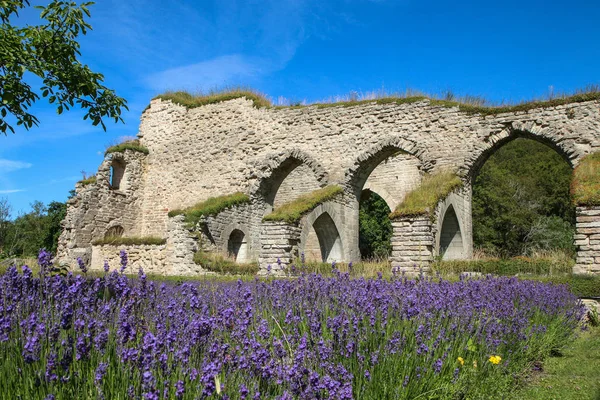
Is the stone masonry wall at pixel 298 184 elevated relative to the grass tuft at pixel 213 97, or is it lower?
lower

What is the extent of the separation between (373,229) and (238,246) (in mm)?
9298

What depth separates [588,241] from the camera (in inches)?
385

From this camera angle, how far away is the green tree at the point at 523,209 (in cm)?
2616

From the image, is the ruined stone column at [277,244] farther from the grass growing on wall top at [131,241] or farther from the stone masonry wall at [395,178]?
the stone masonry wall at [395,178]

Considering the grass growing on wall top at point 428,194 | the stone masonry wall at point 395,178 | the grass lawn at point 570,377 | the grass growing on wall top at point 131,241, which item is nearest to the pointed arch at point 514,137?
the grass growing on wall top at point 428,194

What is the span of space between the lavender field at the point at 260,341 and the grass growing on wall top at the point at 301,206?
7201mm

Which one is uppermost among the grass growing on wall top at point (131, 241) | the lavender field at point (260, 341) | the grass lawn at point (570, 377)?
the grass growing on wall top at point (131, 241)

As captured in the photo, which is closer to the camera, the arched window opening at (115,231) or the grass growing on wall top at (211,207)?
the grass growing on wall top at (211,207)

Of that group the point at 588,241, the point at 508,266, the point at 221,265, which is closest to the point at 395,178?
the point at 221,265

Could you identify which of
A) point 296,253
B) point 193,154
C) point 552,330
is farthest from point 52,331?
point 193,154

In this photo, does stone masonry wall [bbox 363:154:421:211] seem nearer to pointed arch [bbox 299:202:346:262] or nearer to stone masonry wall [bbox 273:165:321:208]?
stone masonry wall [bbox 273:165:321:208]

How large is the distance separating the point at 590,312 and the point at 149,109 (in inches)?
739

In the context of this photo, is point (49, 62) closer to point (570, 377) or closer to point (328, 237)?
point (570, 377)

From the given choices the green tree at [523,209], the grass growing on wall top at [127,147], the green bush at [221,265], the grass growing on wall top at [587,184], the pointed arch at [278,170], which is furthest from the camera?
the green tree at [523,209]
